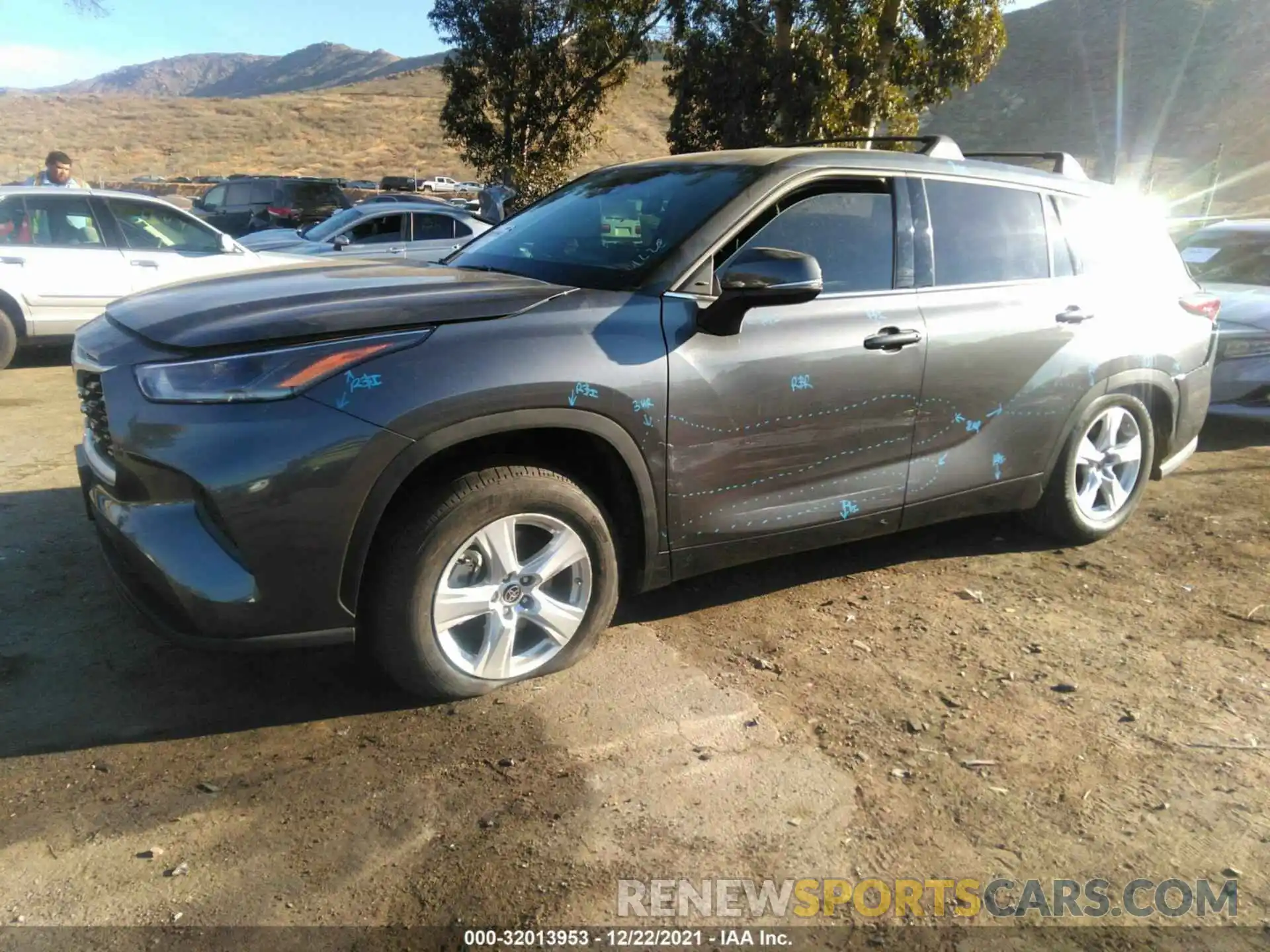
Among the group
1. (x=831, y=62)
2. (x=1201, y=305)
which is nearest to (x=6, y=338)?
(x=1201, y=305)

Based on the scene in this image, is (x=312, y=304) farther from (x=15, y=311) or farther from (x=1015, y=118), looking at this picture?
(x=1015, y=118)

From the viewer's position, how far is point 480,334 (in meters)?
2.96

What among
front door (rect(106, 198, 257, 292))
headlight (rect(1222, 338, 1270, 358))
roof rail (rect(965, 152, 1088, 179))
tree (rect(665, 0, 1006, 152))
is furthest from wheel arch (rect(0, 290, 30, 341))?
tree (rect(665, 0, 1006, 152))

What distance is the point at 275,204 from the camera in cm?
2028

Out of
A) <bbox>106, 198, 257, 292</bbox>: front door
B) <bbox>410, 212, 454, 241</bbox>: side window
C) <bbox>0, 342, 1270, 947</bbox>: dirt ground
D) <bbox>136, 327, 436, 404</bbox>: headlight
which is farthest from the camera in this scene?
<bbox>410, 212, 454, 241</bbox>: side window

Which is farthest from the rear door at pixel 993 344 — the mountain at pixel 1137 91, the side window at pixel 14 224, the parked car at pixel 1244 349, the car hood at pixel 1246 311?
the mountain at pixel 1137 91

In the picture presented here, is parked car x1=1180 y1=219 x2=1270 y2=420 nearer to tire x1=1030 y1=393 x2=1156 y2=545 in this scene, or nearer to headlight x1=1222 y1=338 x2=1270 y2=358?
headlight x1=1222 y1=338 x2=1270 y2=358

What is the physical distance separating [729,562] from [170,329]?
6.57 ft

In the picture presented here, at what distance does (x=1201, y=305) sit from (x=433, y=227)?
9912 mm

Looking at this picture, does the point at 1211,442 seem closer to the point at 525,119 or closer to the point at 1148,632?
the point at 1148,632

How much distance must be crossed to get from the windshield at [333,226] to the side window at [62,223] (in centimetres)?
350

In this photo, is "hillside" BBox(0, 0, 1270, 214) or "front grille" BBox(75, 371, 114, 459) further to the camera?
"hillside" BBox(0, 0, 1270, 214)

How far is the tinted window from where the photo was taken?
145 inches

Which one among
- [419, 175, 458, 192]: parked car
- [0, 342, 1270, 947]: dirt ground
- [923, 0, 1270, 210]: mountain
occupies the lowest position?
[0, 342, 1270, 947]: dirt ground
